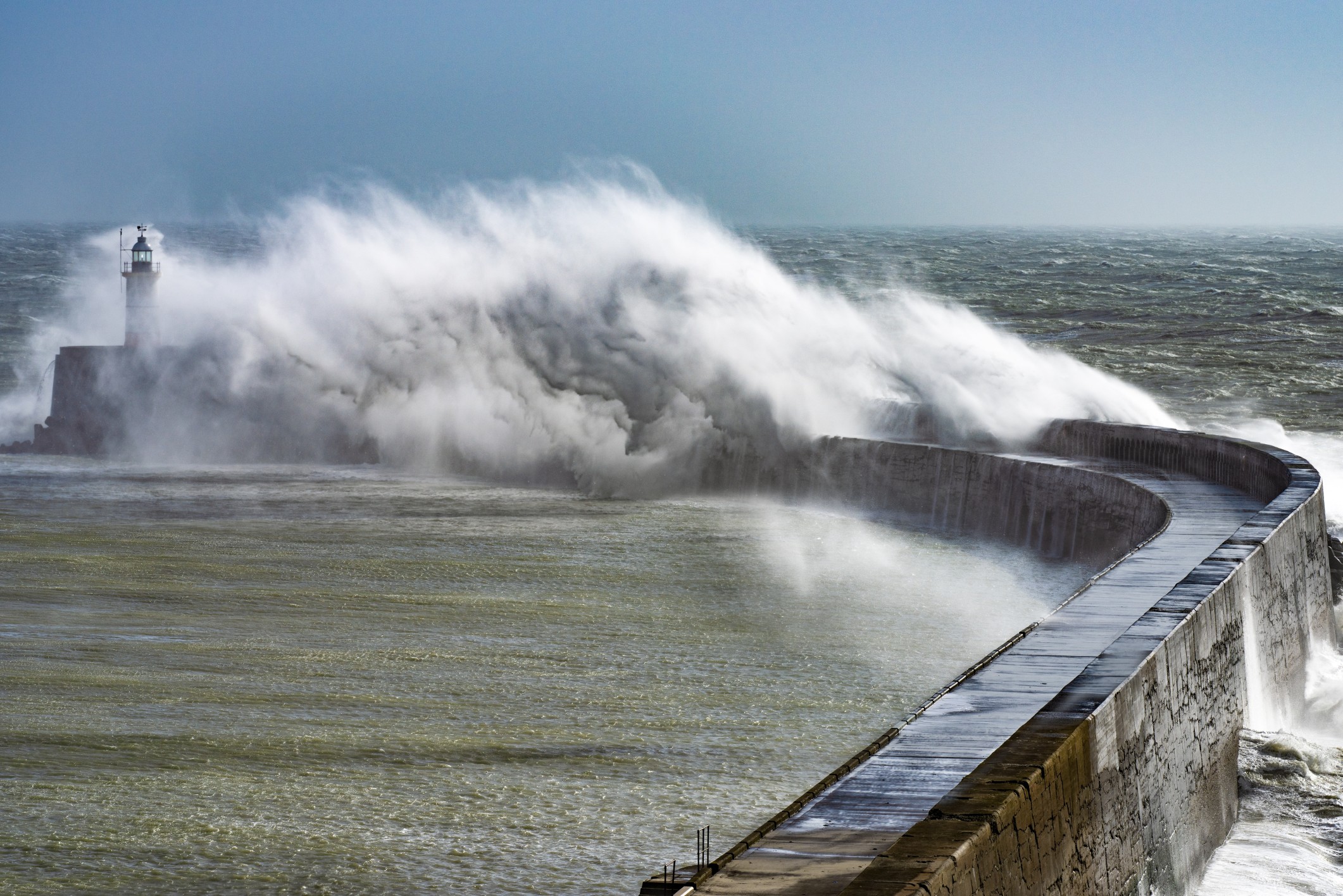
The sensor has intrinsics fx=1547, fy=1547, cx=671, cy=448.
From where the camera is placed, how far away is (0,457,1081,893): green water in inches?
264

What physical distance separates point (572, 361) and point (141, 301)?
8981 mm

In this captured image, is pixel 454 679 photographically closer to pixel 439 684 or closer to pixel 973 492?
pixel 439 684

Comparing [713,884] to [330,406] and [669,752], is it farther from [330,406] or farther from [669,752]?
[330,406]

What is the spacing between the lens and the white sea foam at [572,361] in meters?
20.1

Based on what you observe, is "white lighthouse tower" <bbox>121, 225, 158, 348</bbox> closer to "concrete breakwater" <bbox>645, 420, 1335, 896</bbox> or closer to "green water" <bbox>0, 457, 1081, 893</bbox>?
"green water" <bbox>0, 457, 1081, 893</bbox>

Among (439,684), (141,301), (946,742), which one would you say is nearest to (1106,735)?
(946,742)

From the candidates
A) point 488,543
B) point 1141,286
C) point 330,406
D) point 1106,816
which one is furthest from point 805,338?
point 1141,286

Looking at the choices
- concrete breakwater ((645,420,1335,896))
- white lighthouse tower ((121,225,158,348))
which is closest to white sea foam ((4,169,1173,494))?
white lighthouse tower ((121,225,158,348))

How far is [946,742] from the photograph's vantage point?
657 cm

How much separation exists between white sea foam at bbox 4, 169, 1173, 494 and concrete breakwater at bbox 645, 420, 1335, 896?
7074mm

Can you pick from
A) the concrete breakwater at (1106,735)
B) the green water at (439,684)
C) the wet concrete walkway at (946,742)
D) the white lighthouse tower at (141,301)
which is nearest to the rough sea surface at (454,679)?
the green water at (439,684)

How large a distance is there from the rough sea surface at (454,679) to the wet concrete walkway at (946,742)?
0.90 meters

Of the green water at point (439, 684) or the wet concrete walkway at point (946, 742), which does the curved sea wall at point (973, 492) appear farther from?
the wet concrete walkway at point (946, 742)

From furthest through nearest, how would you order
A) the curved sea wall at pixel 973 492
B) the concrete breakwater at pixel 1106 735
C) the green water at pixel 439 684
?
the curved sea wall at pixel 973 492 < the green water at pixel 439 684 < the concrete breakwater at pixel 1106 735
